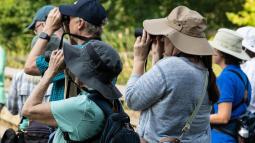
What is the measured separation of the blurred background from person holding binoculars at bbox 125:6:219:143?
6260 mm

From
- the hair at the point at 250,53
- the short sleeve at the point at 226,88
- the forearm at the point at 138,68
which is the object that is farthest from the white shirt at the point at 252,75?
the forearm at the point at 138,68

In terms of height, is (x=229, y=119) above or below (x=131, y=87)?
below

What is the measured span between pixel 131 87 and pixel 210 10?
11433mm

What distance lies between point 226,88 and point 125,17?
12825 mm

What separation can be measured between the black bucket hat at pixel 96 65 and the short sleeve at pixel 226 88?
1.64m

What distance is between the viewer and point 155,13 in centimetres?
1577

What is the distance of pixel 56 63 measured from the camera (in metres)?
4.40

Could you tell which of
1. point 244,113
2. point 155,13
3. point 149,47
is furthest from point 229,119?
point 155,13

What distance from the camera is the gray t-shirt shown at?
4.43 metres

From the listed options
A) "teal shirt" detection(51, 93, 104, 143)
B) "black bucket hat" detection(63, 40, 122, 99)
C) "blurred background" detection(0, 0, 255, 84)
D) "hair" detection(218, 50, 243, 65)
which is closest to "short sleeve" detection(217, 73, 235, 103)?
"hair" detection(218, 50, 243, 65)

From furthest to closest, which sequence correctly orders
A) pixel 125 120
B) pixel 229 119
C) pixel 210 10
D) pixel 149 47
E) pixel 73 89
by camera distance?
pixel 210 10 < pixel 229 119 < pixel 149 47 < pixel 73 89 < pixel 125 120

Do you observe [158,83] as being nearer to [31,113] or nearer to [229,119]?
[31,113]

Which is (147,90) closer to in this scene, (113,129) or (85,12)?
(113,129)

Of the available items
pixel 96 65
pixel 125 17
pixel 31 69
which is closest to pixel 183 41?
pixel 96 65
